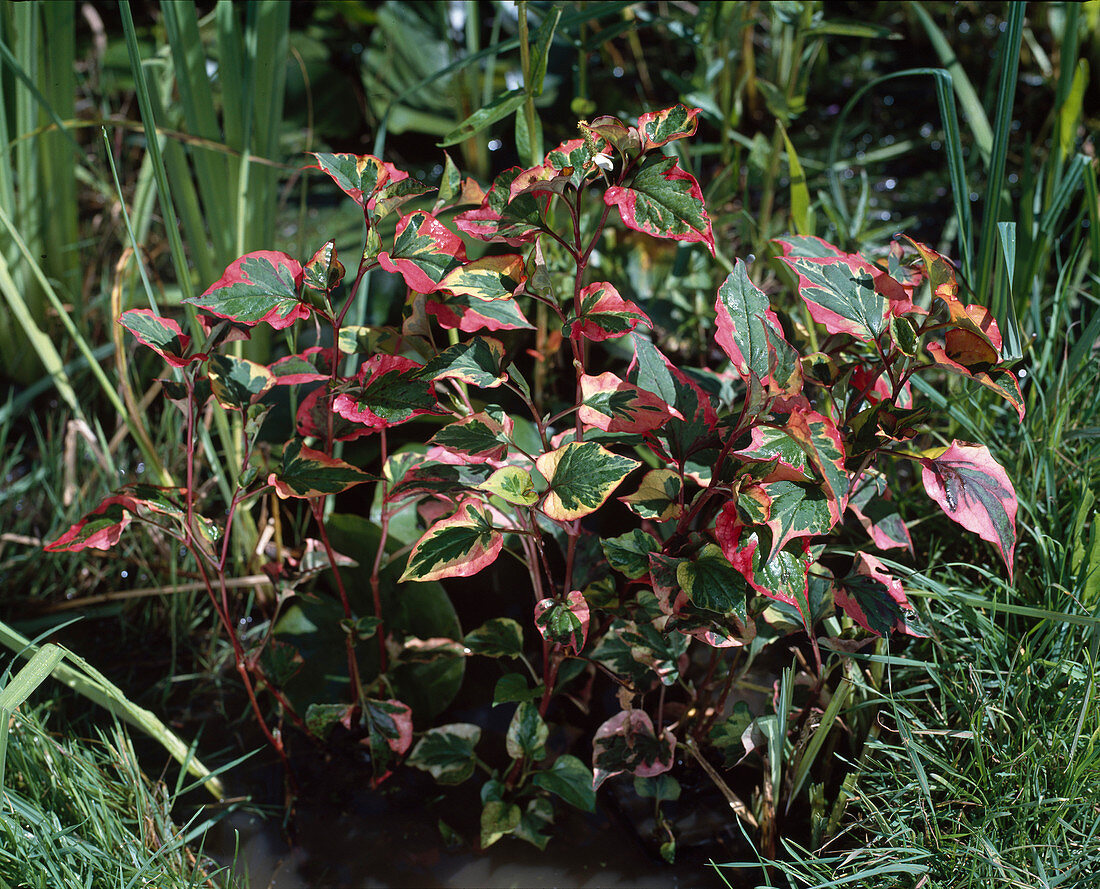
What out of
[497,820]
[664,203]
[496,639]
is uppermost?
[664,203]

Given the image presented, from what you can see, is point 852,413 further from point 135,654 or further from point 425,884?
point 135,654

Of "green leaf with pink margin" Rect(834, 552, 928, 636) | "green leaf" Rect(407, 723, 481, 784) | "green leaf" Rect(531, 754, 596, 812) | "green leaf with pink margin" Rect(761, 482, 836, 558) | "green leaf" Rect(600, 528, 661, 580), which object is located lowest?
"green leaf" Rect(531, 754, 596, 812)

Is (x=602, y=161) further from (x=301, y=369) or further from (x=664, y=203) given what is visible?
(x=301, y=369)

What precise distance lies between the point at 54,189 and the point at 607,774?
48.2 inches

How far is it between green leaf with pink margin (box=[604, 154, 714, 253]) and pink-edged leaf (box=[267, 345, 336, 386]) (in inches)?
12.1

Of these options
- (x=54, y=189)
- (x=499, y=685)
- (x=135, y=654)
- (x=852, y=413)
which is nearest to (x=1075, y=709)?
(x=852, y=413)

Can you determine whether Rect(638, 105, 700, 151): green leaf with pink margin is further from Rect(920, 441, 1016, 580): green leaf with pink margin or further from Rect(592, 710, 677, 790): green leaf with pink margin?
Rect(592, 710, 677, 790): green leaf with pink margin

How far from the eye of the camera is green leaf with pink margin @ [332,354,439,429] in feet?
2.40

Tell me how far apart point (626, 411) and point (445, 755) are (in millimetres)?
437

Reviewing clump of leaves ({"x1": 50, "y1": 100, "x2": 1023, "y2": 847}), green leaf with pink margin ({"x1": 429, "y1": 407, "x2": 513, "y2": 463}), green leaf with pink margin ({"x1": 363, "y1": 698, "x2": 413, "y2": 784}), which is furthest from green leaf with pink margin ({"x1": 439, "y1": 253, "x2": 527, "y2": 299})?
green leaf with pink margin ({"x1": 363, "y1": 698, "x2": 413, "y2": 784})

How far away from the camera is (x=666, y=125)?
671 millimetres

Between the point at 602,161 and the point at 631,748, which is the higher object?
the point at 602,161

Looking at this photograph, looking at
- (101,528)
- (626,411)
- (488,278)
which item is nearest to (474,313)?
(488,278)

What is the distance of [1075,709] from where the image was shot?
2.64 ft
